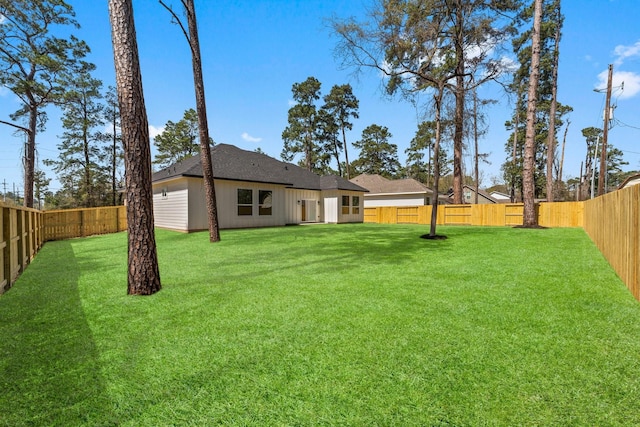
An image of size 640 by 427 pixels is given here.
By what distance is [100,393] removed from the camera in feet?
5.60

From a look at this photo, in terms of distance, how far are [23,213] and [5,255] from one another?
6.84 feet

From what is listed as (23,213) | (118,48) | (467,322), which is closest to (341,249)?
(467,322)

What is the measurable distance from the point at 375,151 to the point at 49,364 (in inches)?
1519

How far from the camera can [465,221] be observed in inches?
679

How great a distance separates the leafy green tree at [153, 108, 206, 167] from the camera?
31781mm

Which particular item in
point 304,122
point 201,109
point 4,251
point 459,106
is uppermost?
point 304,122

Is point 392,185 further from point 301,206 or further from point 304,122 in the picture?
point 304,122

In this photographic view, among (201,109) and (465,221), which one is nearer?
(201,109)

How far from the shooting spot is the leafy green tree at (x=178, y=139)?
31781mm

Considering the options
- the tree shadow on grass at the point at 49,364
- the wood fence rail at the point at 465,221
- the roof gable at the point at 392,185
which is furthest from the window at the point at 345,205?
the tree shadow on grass at the point at 49,364

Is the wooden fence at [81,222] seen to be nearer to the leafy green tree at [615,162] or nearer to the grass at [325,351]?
the grass at [325,351]

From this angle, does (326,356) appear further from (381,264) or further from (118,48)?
(118,48)

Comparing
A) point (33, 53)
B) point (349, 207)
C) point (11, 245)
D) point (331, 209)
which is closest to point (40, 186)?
point (33, 53)

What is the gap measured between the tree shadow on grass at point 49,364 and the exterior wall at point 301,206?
1360 cm
